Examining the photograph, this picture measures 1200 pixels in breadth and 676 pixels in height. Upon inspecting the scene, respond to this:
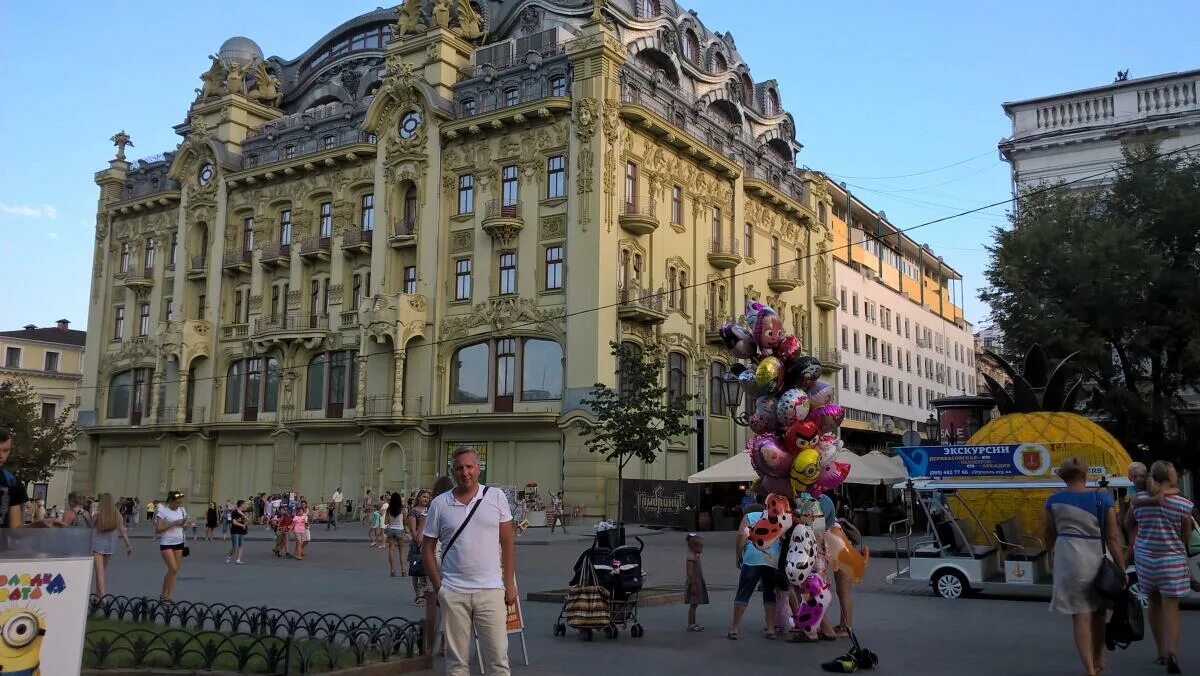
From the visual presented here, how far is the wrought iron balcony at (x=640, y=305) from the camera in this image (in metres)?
38.3

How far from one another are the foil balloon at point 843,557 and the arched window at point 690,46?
39092 millimetres

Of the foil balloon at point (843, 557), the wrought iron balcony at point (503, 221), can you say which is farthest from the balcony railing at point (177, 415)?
the foil balloon at point (843, 557)

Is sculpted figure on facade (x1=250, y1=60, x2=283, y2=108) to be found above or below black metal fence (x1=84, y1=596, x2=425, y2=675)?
above

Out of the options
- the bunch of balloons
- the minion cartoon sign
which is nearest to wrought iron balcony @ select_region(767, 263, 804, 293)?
the bunch of balloons

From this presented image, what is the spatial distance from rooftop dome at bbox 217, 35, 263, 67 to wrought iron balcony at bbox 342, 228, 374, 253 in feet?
59.7

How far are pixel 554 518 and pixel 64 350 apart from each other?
56.6 metres

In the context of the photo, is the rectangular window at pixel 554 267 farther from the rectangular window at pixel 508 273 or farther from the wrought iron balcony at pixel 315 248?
the wrought iron balcony at pixel 315 248

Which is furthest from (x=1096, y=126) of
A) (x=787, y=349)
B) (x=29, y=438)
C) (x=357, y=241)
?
(x=29, y=438)

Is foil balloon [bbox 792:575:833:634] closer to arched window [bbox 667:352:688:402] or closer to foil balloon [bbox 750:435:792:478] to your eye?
foil balloon [bbox 750:435:792:478]

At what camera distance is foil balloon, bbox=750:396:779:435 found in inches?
487

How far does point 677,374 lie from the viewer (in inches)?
1657

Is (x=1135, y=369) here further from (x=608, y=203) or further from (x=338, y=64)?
(x=338, y=64)

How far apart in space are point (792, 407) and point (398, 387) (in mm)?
31109

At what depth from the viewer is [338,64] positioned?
53.7m
